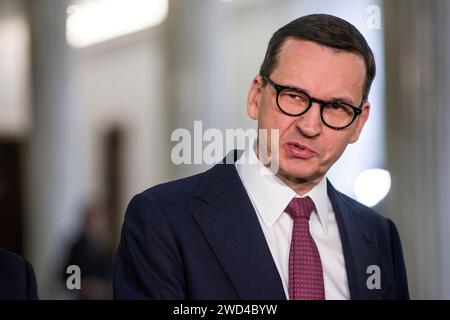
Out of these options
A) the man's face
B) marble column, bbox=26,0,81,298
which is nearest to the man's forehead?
the man's face

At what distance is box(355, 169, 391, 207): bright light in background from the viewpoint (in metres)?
1.72

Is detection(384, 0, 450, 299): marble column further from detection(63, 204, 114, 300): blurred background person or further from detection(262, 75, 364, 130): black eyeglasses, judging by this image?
detection(63, 204, 114, 300): blurred background person

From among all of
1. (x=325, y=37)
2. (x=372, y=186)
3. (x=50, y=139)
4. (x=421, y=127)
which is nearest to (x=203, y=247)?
(x=325, y=37)

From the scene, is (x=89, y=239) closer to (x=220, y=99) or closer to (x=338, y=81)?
(x=220, y=99)

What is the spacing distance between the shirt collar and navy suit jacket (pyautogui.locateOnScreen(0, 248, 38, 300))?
402 mm

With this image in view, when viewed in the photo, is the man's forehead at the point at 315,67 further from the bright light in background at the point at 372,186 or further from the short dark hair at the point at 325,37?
the bright light in background at the point at 372,186

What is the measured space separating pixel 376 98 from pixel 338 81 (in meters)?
0.25

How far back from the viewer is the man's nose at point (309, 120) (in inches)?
58.9

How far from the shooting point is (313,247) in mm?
1517

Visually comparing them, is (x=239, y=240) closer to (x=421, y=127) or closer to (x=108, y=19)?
(x=421, y=127)

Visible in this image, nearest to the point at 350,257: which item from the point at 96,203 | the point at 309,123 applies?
the point at 309,123

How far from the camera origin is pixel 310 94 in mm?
1500

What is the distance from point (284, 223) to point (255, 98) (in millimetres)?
221

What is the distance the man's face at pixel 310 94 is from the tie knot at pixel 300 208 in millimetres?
34
